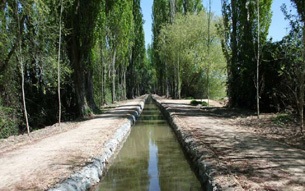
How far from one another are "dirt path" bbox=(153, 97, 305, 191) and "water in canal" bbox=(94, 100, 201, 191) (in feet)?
2.07

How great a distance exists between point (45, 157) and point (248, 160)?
525 centimetres

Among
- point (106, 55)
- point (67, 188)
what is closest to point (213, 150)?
point (67, 188)

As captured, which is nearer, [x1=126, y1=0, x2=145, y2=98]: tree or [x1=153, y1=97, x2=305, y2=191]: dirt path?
[x1=153, y1=97, x2=305, y2=191]: dirt path

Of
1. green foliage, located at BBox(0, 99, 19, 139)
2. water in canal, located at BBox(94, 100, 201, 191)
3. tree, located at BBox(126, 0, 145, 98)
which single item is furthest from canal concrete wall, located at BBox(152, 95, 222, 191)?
tree, located at BBox(126, 0, 145, 98)

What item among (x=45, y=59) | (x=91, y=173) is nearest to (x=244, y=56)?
(x=45, y=59)

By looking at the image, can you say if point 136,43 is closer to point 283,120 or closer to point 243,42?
point 243,42

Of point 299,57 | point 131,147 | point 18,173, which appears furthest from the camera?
point 299,57

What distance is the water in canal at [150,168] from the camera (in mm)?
8312

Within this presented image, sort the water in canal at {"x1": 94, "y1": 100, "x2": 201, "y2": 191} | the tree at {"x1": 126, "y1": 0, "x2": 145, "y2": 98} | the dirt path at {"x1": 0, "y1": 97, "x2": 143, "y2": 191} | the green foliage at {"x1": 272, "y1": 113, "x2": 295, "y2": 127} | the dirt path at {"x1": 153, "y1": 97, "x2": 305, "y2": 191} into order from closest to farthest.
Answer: the dirt path at {"x1": 153, "y1": 97, "x2": 305, "y2": 191}
the dirt path at {"x1": 0, "y1": 97, "x2": 143, "y2": 191}
the water in canal at {"x1": 94, "y1": 100, "x2": 201, "y2": 191}
the green foliage at {"x1": 272, "y1": 113, "x2": 295, "y2": 127}
the tree at {"x1": 126, "y1": 0, "x2": 145, "y2": 98}

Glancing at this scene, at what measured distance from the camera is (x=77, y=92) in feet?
69.5

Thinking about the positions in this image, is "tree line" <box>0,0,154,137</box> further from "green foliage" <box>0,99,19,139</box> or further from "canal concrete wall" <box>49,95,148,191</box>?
"canal concrete wall" <box>49,95,148,191</box>

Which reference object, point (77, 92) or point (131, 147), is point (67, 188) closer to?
point (131, 147)

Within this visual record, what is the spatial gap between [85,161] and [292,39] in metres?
12.4

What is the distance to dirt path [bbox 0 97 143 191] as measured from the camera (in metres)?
7.22
